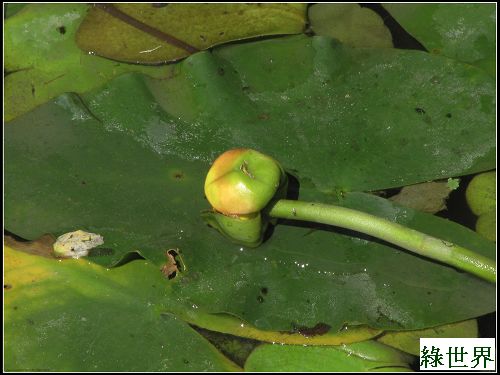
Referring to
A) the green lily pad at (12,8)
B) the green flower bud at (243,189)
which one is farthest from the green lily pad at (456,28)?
the green lily pad at (12,8)

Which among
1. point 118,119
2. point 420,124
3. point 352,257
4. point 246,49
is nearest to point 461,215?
point 420,124

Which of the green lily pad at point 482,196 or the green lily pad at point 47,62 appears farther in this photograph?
the green lily pad at point 47,62

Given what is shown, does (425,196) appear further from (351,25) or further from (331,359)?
(351,25)

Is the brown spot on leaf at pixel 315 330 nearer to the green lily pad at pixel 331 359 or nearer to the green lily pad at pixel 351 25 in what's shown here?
the green lily pad at pixel 331 359

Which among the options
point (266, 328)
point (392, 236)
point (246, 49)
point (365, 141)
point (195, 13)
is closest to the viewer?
point (392, 236)

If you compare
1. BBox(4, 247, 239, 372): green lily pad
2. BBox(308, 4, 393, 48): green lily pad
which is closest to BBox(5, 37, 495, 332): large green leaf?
BBox(4, 247, 239, 372): green lily pad

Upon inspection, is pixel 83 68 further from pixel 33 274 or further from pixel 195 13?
pixel 33 274

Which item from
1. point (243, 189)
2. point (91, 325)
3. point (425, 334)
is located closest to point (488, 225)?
point (425, 334)
